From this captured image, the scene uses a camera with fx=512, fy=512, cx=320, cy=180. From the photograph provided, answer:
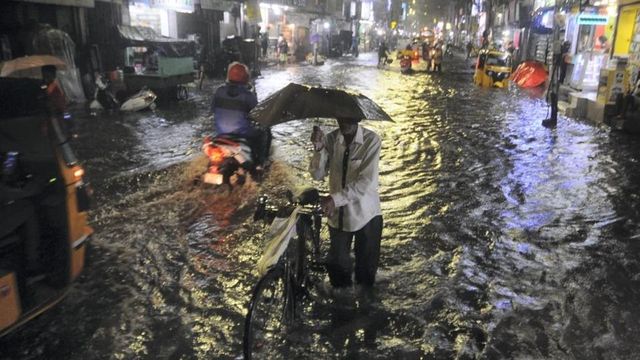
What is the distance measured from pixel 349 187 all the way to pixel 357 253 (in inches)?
37.4

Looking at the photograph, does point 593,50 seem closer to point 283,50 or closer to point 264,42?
point 283,50

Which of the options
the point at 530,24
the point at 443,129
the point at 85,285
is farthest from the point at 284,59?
the point at 85,285

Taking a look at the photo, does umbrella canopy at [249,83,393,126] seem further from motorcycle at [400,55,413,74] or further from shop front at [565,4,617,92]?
motorcycle at [400,55,413,74]

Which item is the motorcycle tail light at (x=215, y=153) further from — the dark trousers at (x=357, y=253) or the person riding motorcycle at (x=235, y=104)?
the dark trousers at (x=357, y=253)

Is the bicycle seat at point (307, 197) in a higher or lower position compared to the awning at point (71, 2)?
lower

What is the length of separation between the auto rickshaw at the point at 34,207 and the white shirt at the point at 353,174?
2.08m

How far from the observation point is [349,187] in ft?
13.9

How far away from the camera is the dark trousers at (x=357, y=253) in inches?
182

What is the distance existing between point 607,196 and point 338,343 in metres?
6.12

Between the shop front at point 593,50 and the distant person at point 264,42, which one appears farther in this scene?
the distant person at point 264,42

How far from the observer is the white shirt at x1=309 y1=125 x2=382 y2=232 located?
4.26m

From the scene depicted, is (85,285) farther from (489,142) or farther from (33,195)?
(489,142)

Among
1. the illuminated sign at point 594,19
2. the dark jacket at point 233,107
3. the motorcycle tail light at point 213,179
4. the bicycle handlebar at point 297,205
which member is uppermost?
the illuminated sign at point 594,19

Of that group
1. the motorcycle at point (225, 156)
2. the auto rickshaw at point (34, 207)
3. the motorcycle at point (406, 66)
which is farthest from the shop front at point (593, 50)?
the auto rickshaw at point (34, 207)
